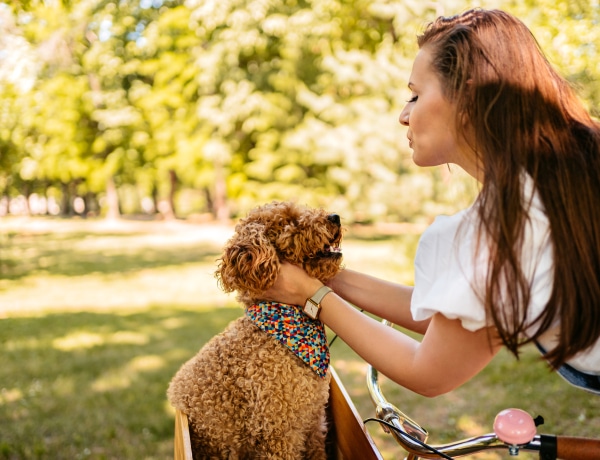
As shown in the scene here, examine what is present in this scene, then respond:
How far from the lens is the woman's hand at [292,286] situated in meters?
1.74

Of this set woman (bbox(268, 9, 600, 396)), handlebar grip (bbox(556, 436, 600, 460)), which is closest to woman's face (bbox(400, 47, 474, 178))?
woman (bbox(268, 9, 600, 396))

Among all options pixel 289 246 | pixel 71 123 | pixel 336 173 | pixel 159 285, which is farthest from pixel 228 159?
pixel 289 246

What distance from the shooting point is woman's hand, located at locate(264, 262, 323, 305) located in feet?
5.71

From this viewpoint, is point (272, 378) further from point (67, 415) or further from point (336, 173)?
point (336, 173)

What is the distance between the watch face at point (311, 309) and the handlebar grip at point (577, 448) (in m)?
0.73

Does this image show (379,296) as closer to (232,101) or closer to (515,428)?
(515,428)

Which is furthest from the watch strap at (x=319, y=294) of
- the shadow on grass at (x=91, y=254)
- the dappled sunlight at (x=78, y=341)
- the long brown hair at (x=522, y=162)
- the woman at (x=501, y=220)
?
the shadow on grass at (x=91, y=254)

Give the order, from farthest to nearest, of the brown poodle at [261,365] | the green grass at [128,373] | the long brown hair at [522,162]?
the green grass at [128,373]
the brown poodle at [261,365]
the long brown hair at [522,162]

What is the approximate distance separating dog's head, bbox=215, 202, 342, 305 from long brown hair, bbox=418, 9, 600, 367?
675 mm

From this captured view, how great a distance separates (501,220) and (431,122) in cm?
41

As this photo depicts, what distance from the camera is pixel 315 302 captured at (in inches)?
67.3

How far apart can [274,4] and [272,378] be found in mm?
19873

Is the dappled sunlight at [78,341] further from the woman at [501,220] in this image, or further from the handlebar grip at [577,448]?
the handlebar grip at [577,448]

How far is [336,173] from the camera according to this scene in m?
19.4
